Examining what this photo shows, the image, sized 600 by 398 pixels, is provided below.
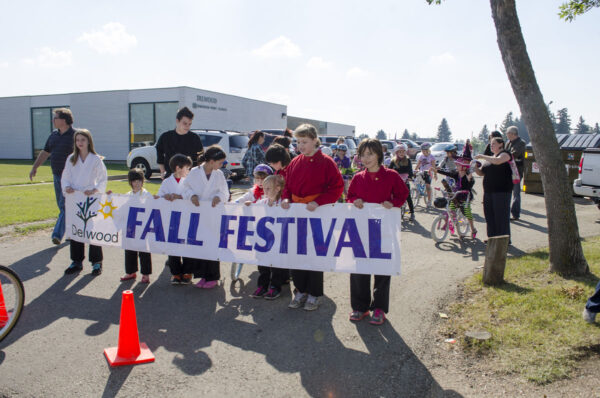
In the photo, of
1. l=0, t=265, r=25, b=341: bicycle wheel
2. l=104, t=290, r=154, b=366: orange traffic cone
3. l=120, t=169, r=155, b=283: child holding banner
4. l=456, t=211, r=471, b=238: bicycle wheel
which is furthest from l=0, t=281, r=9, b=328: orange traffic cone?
l=456, t=211, r=471, b=238: bicycle wheel

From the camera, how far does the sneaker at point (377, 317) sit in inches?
171

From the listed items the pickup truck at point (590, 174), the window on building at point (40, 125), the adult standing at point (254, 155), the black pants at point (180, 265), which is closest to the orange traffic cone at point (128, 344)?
the black pants at point (180, 265)

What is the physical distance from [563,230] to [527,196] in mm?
11279

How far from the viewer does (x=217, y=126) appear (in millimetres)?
35281

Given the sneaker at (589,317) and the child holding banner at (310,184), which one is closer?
the sneaker at (589,317)

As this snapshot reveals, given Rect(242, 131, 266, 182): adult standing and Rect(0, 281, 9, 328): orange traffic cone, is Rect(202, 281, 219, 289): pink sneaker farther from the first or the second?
Rect(242, 131, 266, 182): adult standing

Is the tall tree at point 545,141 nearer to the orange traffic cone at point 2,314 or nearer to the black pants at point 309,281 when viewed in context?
the black pants at point 309,281

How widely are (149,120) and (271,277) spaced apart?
30.2 m

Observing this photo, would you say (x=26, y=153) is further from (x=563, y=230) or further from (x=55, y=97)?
(x=563, y=230)

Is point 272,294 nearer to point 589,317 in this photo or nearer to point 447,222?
point 589,317

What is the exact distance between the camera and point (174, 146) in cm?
643

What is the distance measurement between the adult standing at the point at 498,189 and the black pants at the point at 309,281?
3.83 m

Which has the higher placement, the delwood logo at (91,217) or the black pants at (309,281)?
the delwood logo at (91,217)

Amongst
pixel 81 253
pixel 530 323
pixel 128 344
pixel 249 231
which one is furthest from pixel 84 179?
pixel 530 323
